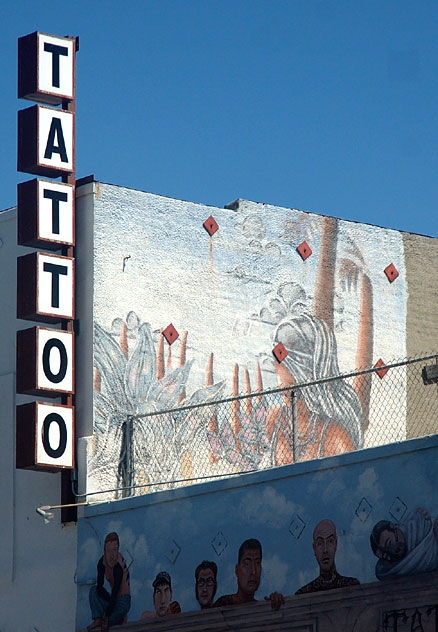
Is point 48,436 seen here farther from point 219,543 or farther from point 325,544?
point 325,544

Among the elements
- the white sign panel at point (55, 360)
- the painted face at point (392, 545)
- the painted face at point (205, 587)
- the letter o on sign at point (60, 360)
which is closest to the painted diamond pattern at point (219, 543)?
the painted face at point (205, 587)

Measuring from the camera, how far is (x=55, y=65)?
23984 millimetres

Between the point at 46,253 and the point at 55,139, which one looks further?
the point at 55,139

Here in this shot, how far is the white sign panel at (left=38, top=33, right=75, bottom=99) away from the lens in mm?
23812

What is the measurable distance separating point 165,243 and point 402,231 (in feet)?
18.0

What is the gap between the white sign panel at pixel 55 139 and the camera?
23.4 meters

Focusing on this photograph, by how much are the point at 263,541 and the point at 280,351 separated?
611 centimetres

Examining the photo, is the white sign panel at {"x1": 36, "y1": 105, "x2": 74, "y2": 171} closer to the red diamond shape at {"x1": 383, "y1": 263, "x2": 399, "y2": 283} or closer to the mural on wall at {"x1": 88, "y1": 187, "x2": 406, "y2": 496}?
the mural on wall at {"x1": 88, "y1": 187, "x2": 406, "y2": 496}

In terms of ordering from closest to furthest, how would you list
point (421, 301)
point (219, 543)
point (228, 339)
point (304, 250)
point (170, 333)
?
point (219, 543) → point (170, 333) → point (228, 339) → point (304, 250) → point (421, 301)

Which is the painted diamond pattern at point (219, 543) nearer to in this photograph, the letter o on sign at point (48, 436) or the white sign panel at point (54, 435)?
the white sign panel at point (54, 435)

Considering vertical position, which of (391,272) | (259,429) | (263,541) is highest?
(391,272)

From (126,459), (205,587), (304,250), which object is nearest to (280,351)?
(304,250)

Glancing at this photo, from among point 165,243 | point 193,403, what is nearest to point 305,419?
point 193,403

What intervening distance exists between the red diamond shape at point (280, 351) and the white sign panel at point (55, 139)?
4914 millimetres
